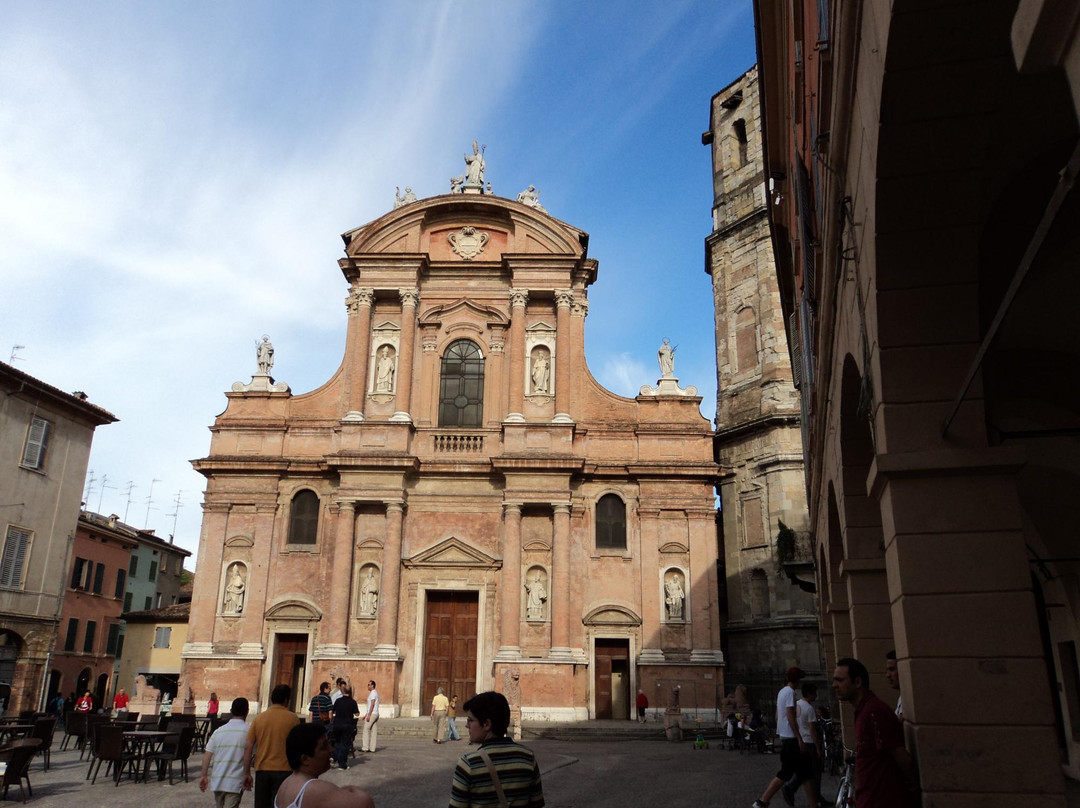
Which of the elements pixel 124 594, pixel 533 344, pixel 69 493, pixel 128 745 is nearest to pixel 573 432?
A: pixel 533 344

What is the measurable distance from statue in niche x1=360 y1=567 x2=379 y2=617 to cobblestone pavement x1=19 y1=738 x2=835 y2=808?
5.84 meters

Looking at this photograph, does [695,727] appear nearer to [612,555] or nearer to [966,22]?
[612,555]

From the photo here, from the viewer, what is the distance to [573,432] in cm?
2628

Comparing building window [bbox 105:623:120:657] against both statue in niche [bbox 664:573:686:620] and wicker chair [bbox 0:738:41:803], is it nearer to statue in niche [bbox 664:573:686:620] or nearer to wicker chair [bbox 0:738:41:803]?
statue in niche [bbox 664:573:686:620]

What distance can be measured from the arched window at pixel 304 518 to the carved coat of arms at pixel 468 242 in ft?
30.4

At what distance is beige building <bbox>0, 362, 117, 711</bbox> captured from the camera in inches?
1028

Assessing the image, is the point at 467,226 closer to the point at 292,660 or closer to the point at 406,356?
the point at 406,356

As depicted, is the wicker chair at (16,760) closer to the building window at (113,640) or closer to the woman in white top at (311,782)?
the woman in white top at (311,782)

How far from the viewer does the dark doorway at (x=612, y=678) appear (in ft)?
80.5

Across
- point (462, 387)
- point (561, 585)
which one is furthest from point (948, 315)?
point (462, 387)

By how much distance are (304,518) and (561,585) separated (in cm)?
816

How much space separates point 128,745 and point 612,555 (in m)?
13.8

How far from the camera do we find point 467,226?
95.5 ft

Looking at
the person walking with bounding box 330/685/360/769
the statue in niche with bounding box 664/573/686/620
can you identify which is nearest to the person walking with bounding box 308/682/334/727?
the person walking with bounding box 330/685/360/769
